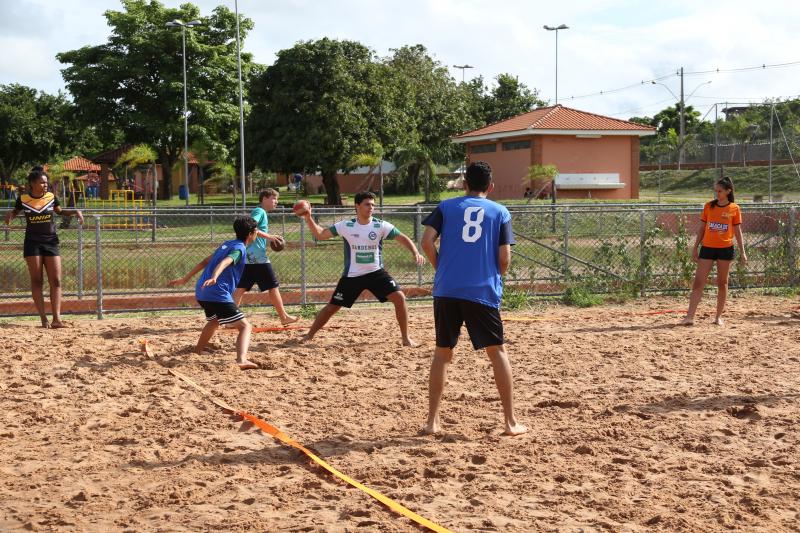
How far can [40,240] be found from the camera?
1097 centimetres

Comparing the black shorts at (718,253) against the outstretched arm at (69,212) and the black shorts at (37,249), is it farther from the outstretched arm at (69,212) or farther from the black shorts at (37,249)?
the black shorts at (37,249)

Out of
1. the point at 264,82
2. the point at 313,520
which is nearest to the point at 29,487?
the point at 313,520

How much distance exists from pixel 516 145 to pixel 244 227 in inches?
1415

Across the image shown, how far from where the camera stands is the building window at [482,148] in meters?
45.2

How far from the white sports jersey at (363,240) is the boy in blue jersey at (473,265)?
3.35 metres

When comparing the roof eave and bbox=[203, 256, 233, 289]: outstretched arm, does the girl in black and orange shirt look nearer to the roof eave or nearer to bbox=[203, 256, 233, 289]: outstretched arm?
bbox=[203, 256, 233, 289]: outstretched arm

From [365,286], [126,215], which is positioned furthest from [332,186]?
[365,286]

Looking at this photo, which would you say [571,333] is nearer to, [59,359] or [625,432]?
[625,432]

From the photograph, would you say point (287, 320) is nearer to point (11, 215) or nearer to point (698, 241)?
point (11, 215)

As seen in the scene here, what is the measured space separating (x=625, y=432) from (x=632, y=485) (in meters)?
1.16

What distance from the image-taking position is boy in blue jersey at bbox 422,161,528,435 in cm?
588

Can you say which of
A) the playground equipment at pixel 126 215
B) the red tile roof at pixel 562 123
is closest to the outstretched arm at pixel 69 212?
the playground equipment at pixel 126 215

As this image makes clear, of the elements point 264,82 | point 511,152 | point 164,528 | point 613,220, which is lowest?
point 164,528

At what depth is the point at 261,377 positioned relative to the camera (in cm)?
817
